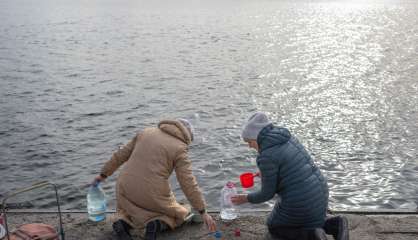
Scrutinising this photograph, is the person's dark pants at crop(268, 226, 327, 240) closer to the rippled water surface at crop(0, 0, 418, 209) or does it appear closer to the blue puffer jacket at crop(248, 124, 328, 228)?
the blue puffer jacket at crop(248, 124, 328, 228)

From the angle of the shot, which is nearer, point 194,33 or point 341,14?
point 194,33

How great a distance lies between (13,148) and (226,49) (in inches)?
757

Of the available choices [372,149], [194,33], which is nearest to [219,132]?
[372,149]

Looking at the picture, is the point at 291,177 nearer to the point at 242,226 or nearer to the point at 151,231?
the point at 242,226

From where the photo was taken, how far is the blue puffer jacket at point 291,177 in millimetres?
6118

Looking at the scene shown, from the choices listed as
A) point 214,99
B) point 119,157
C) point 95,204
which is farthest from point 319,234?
point 214,99

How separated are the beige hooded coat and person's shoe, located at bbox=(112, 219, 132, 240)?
87mm

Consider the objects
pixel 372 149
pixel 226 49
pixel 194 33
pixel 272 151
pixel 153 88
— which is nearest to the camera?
pixel 272 151

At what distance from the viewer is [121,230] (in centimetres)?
675

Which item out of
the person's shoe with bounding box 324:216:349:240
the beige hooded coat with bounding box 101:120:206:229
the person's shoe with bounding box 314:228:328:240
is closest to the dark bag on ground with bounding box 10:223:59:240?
the beige hooded coat with bounding box 101:120:206:229

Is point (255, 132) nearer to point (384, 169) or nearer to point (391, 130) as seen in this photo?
point (384, 169)

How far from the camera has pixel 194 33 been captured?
128 ft

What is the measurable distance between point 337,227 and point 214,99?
12288 mm

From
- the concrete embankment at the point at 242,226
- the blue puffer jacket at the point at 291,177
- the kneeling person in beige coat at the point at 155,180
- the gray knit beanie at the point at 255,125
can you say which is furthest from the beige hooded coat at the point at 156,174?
the blue puffer jacket at the point at 291,177
